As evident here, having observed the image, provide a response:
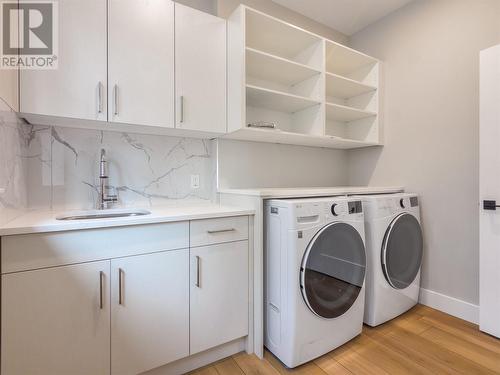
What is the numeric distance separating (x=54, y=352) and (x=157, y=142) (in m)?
1.29

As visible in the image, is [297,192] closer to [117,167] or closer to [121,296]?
[121,296]

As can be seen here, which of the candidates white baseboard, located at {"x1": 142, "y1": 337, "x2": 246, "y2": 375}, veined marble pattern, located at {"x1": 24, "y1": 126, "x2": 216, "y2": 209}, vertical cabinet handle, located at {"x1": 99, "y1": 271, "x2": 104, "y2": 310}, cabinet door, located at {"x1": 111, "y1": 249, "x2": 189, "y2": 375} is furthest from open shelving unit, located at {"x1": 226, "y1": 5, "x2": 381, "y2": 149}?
white baseboard, located at {"x1": 142, "y1": 337, "x2": 246, "y2": 375}

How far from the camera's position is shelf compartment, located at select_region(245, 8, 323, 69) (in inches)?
69.6

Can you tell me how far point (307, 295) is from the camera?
4.56ft

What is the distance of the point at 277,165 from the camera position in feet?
7.48

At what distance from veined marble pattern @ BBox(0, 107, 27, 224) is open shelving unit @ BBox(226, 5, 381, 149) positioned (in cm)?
117

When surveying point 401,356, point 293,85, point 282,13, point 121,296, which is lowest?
point 401,356

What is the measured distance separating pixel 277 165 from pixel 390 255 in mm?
1141

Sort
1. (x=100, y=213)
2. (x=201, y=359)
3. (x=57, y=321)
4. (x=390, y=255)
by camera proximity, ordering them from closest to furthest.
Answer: (x=57, y=321), (x=201, y=359), (x=100, y=213), (x=390, y=255)

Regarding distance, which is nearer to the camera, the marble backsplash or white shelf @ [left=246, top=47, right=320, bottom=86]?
the marble backsplash

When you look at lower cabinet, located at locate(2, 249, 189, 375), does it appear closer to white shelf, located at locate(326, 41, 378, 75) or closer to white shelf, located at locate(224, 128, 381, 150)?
white shelf, located at locate(224, 128, 381, 150)

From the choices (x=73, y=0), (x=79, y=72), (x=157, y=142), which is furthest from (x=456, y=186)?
(x=73, y=0)

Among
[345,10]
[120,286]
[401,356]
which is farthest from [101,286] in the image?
[345,10]

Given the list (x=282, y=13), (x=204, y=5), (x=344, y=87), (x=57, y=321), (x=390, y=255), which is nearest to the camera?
(x=57, y=321)
